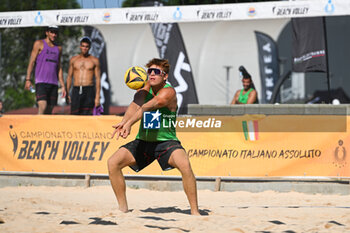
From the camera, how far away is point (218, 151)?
30.3 ft

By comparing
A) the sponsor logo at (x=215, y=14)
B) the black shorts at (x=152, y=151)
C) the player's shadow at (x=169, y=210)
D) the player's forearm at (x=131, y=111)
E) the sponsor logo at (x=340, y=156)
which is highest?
the sponsor logo at (x=215, y=14)

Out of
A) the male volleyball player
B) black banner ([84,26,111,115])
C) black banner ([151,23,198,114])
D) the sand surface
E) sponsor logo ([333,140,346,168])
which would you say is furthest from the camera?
black banner ([84,26,111,115])

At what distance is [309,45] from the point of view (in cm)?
1146

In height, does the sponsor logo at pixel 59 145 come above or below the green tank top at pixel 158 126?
below

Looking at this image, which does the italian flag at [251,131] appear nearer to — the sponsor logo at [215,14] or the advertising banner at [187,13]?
the advertising banner at [187,13]

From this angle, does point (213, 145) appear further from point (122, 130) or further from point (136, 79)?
point (122, 130)

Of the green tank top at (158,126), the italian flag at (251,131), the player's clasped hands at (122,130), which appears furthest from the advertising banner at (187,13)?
the player's clasped hands at (122,130)

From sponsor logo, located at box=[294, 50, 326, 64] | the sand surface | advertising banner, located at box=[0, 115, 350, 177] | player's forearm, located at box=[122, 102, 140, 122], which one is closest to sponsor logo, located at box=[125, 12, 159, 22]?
advertising banner, located at box=[0, 115, 350, 177]

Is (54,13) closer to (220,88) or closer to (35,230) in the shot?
(35,230)

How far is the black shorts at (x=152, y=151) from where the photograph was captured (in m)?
6.52

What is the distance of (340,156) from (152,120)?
359 centimetres

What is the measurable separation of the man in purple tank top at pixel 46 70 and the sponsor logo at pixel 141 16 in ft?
4.57

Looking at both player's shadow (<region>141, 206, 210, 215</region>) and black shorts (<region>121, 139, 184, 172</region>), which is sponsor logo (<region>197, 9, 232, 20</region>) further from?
black shorts (<region>121, 139, 184, 172</region>)

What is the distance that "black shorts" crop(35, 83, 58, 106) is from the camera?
1070 centimetres
